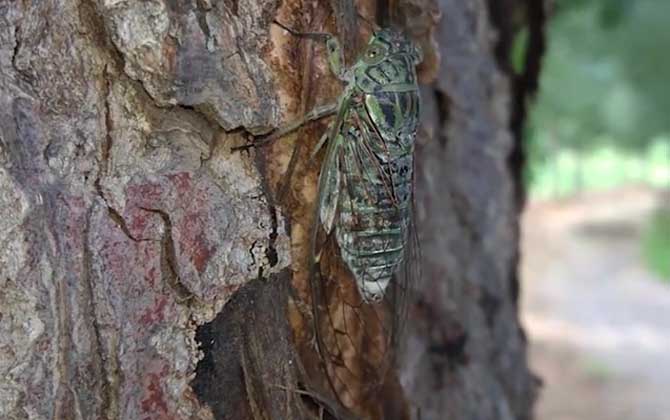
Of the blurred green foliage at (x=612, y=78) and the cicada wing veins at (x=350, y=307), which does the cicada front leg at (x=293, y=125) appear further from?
the blurred green foliage at (x=612, y=78)

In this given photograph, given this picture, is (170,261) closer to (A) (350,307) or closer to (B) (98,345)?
(B) (98,345)

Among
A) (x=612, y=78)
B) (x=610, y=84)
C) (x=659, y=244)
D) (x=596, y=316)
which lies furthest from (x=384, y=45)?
(x=659, y=244)

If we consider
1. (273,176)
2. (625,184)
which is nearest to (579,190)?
(625,184)

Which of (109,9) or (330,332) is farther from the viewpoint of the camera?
(330,332)

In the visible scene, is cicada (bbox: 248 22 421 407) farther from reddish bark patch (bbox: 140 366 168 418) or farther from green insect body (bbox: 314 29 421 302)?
reddish bark patch (bbox: 140 366 168 418)

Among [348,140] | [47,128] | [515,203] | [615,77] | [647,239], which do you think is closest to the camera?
[47,128]

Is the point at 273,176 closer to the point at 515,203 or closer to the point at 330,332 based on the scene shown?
the point at 330,332

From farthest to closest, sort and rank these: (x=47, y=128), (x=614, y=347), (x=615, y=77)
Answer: (x=614, y=347) < (x=615, y=77) < (x=47, y=128)
